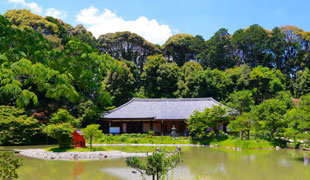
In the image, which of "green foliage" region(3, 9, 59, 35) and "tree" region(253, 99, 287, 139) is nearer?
"tree" region(253, 99, 287, 139)

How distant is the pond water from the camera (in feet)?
35.0

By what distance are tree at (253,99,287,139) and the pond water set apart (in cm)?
339

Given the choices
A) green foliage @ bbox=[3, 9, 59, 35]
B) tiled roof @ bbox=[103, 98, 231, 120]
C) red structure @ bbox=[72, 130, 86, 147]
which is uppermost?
green foliage @ bbox=[3, 9, 59, 35]

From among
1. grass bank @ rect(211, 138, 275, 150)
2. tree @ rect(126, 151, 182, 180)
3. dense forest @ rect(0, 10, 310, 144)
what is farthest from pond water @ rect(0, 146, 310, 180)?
dense forest @ rect(0, 10, 310, 144)

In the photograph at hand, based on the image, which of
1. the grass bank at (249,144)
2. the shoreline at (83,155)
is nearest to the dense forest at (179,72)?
the grass bank at (249,144)

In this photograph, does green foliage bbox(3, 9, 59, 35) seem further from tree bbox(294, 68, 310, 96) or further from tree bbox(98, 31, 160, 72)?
tree bbox(294, 68, 310, 96)

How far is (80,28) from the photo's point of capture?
139 ft

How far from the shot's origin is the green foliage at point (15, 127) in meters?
20.4

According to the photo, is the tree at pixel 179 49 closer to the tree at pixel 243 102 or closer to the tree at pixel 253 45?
the tree at pixel 253 45

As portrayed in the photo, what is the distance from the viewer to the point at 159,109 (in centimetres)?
2772

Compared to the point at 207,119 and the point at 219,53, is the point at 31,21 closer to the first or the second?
the point at 207,119

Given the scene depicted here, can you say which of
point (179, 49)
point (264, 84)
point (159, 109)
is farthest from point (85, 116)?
point (179, 49)

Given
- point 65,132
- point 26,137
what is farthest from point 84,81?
point 26,137

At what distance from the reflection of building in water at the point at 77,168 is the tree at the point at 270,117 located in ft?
40.8
